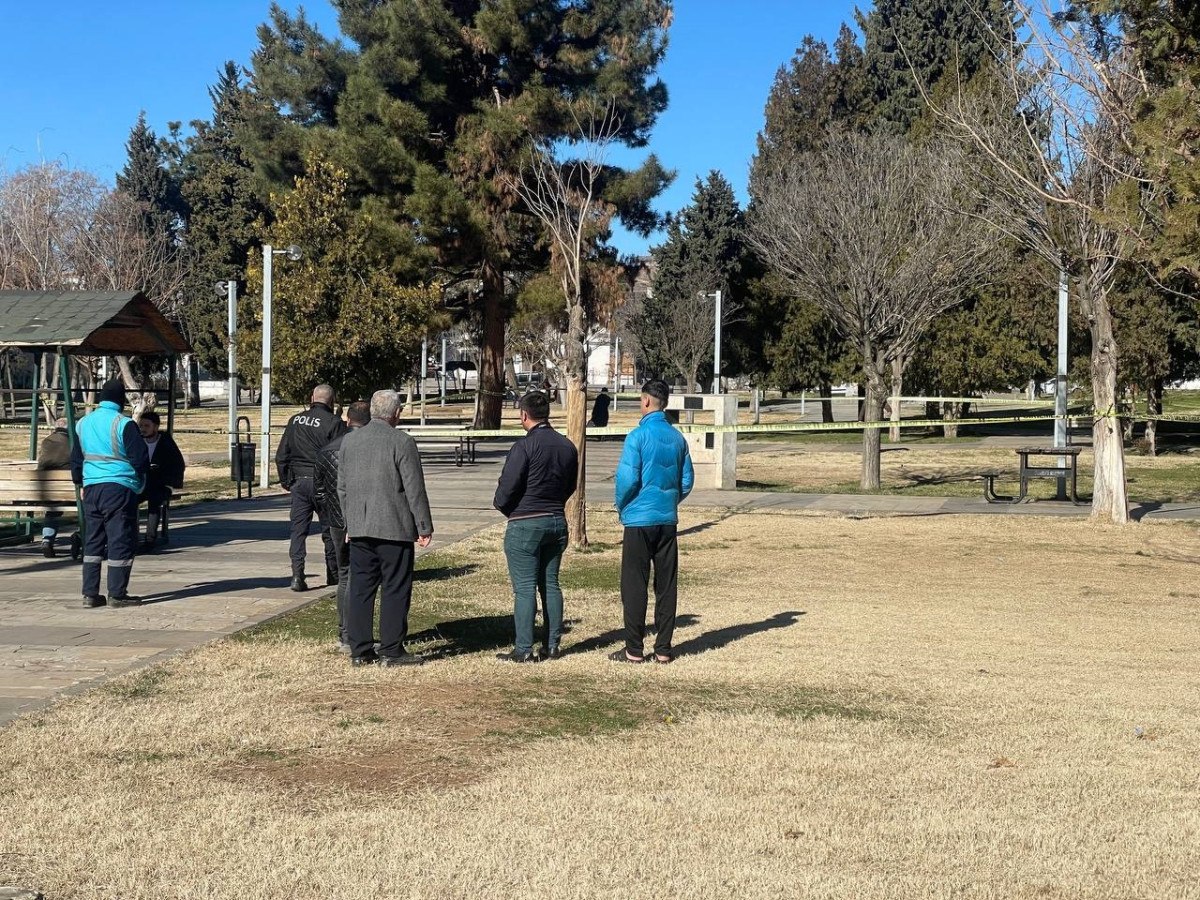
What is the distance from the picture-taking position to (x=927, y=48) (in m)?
54.5

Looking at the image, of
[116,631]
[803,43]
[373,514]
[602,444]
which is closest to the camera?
[373,514]

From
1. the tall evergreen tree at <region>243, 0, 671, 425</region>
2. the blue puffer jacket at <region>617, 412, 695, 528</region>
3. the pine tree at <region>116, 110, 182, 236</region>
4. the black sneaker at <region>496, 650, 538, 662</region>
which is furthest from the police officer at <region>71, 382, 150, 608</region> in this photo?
the pine tree at <region>116, 110, 182, 236</region>

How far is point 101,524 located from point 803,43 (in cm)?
5594

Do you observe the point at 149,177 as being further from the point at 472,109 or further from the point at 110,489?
the point at 110,489

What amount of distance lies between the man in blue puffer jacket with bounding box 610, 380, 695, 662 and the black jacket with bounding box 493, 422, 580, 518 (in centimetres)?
39

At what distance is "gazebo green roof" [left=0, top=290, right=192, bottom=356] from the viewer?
13.2 metres

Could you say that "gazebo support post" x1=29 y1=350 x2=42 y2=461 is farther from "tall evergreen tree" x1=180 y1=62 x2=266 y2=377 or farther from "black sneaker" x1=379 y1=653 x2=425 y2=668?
"tall evergreen tree" x1=180 y1=62 x2=266 y2=377

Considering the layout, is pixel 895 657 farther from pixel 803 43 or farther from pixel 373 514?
pixel 803 43

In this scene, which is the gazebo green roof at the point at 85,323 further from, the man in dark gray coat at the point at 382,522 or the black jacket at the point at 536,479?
the black jacket at the point at 536,479

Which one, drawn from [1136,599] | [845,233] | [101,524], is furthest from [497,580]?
[845,233]

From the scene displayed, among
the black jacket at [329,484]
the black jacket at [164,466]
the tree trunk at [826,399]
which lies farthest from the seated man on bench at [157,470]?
the tree trunk at [826,399]

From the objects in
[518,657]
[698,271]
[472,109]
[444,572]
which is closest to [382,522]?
[518,657]

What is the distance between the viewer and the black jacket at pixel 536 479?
28.7 ft

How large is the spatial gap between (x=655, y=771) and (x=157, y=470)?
9884 mm
